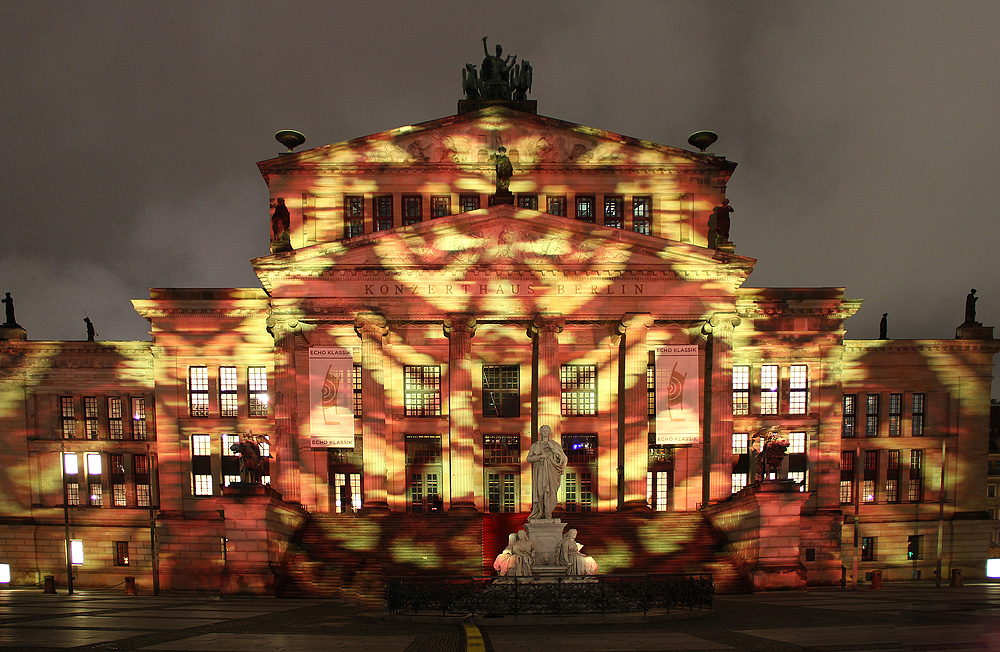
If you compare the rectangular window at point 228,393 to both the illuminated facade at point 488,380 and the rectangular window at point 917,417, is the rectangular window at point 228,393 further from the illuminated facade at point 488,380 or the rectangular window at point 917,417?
the rectangular window at point 917,417

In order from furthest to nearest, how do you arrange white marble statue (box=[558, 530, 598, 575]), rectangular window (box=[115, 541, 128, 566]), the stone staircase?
rectangular window (box=[115, 541, 128, 566]) < the stone staircase < white marble statue (box=[558, 530, 598, 575])

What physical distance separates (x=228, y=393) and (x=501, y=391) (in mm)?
15335

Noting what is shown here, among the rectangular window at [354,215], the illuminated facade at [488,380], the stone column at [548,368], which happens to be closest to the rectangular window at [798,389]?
the illuminated facade at [488,380]

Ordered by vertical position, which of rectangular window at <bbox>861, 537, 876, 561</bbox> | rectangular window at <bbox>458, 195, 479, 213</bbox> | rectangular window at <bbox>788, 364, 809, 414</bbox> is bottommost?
rectangular window at <bbox>861, 537, 876, 561</bbox>

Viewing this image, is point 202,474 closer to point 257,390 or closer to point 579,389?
point 257,390

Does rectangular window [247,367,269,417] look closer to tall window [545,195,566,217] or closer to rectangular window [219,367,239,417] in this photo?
rectangular window [219,367,239,417]

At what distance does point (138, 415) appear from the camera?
41406 millimetres

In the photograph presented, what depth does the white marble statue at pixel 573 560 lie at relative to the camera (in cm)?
2247

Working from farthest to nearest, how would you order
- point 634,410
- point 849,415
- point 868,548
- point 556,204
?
point 849,415 → point 868,548 → point 556,204 → point 634,410

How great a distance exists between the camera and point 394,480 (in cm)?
3672

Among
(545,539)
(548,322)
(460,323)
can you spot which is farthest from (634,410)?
(545,539)

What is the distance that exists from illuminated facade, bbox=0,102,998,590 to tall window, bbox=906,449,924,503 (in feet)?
0.37

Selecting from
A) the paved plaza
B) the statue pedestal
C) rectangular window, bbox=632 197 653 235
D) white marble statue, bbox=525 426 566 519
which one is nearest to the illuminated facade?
rectangular window, bbox=632 197 653 235

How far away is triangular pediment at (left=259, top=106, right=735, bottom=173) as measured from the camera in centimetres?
3978
